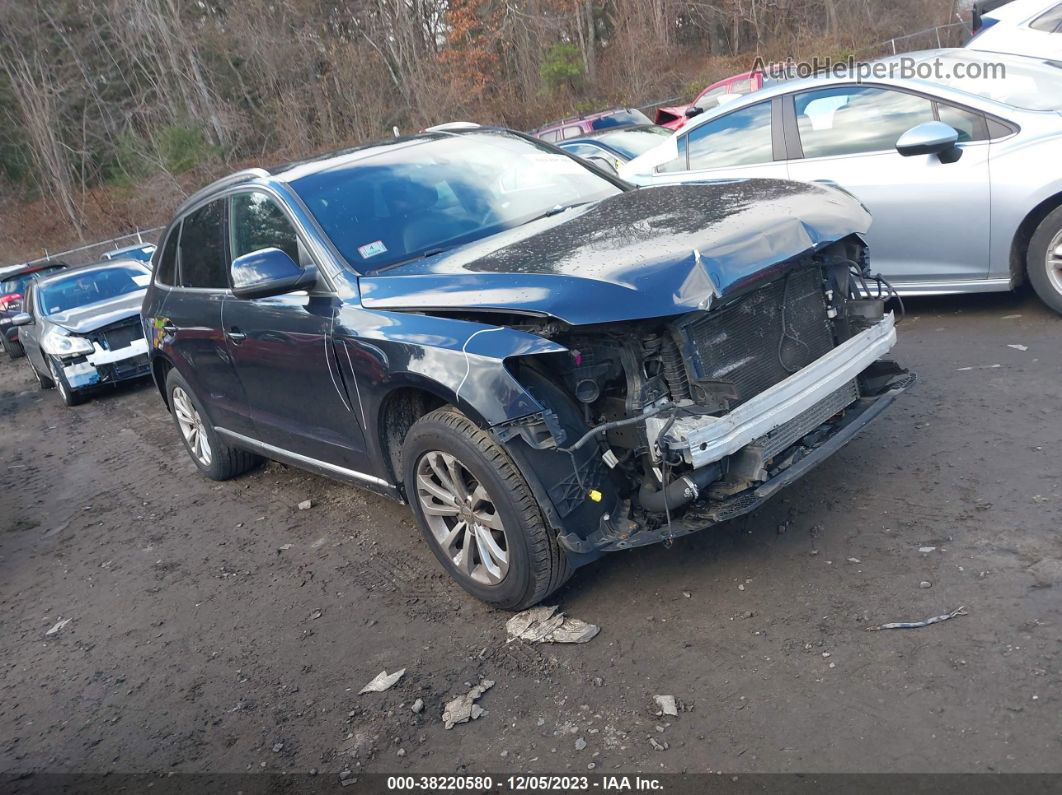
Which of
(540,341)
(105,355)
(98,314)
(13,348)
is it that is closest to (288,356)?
(540,341)

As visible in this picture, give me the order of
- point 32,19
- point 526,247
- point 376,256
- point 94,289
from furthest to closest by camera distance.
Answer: point 32,19 < point 94,289 < point 376,256 < point 526,247

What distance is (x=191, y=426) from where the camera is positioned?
6.86 meters

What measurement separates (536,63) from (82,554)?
29.8 m

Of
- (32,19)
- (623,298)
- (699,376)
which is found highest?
(32,19)

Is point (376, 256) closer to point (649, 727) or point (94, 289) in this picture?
point (649, 727)

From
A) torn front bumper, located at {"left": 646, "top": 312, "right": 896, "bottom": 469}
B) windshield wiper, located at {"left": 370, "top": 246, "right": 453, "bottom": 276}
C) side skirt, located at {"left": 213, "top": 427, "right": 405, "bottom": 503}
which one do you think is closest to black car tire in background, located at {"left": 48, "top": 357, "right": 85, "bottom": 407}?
side skirt, located at {"left": 213, "top": 427, "right": 405, "bottom": 503}

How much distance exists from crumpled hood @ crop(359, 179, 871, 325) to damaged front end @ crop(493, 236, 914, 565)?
0.13 m

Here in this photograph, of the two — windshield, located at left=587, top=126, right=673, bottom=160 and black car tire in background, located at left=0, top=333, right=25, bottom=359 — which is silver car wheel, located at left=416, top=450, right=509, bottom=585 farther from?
black car tire in background, located at left=0, top=333, right=25, bottom=359

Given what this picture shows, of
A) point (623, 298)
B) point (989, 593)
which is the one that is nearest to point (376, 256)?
point (623, 298)

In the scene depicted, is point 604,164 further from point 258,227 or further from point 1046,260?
point 258,227

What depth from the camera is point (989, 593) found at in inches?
134

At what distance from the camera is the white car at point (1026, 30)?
31.4ft

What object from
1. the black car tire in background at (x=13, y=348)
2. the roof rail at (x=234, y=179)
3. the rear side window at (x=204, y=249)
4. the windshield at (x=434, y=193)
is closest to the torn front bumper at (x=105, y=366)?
the rear side window at (x=204, y=249)

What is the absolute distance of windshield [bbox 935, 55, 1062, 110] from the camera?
6277 millimetres
